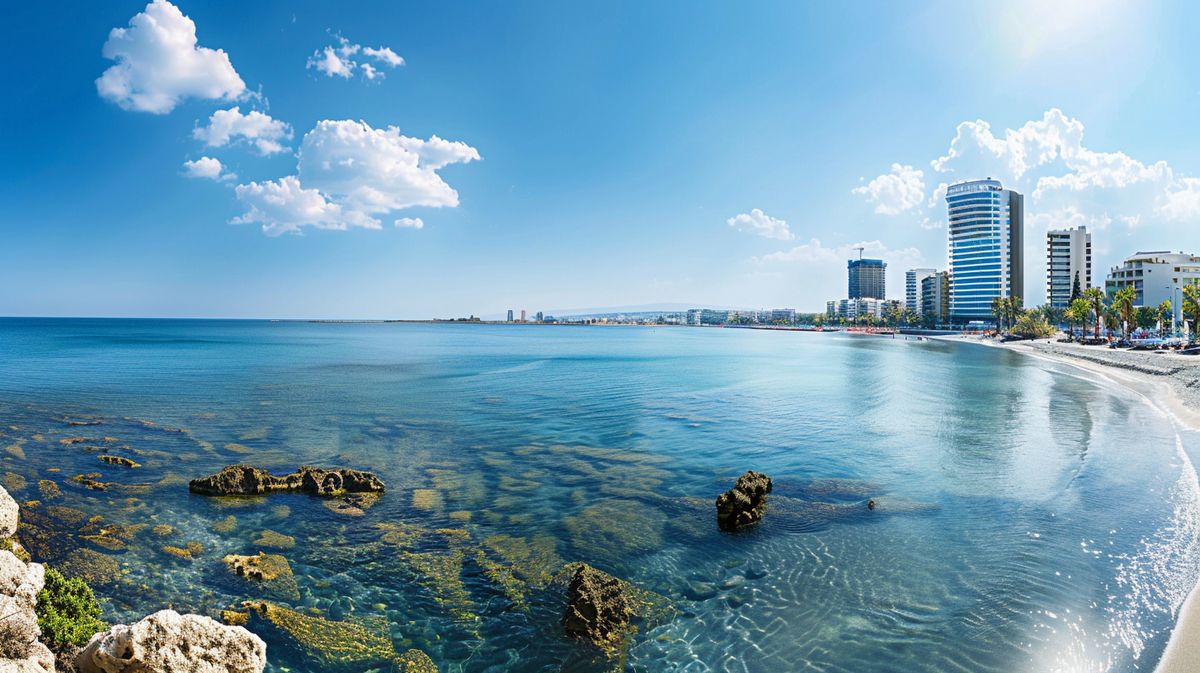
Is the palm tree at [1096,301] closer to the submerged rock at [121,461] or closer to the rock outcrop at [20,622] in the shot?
the submerged rock at [121,461]

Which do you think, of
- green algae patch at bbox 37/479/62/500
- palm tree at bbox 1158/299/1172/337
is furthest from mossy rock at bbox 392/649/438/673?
palm tree at bbox 1158/299/1172/337

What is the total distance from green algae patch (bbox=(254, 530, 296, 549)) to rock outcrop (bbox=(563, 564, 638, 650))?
8.60 m

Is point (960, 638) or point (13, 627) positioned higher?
point (13, 627)

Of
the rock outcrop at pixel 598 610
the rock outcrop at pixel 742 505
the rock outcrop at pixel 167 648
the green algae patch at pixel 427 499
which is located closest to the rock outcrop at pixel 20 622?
the rock outcrop at pixel 167 648

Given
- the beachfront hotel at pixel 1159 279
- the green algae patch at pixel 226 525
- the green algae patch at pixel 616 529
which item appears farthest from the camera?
the beachfront hotel at pixel 1159 279

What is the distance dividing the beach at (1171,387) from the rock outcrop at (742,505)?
9.15m

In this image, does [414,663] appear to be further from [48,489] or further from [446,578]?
[48,489]

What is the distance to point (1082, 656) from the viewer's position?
10930 millimetres

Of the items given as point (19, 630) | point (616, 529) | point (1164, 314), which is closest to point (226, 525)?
point (19, 630)

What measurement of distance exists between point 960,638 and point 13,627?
52.8 ft

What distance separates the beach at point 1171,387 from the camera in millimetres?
10844

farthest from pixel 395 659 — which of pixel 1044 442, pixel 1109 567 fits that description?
pixel 1044 442

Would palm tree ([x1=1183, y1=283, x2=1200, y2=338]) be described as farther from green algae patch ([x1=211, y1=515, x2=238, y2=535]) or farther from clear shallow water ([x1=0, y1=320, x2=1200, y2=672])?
green algae patch ([x1=211, y1=515, x2=238, y2=535])

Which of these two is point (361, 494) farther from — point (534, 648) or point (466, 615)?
point (534, 648)
